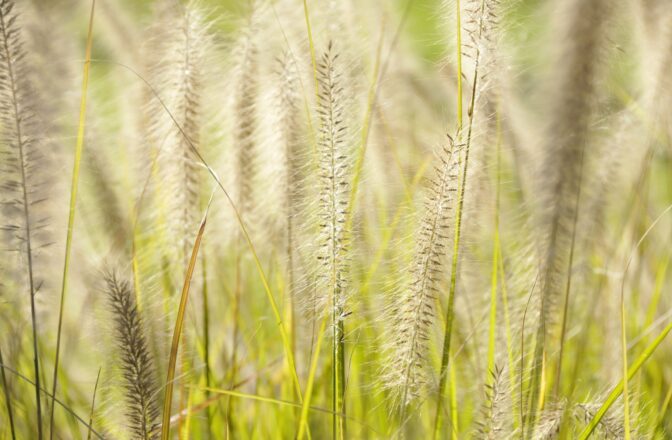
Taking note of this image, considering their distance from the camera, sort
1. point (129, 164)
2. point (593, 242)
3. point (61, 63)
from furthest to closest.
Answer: point (129, 164) < point (61, 63) < point (593, 242)

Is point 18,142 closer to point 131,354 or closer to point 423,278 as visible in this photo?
point 131,354

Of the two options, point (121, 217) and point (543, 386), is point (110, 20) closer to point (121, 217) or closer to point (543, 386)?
point (121, 217)

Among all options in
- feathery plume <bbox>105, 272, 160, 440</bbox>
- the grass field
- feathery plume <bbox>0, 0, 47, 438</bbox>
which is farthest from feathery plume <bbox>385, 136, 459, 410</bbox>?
feathery plume <bbox>0, 0, 47, 438</bbox>

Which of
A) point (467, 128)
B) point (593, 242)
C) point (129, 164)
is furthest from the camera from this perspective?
point (129, 164)

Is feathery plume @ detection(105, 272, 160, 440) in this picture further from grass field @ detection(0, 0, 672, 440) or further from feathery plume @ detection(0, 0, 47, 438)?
feathery plume @ detection(0, 0, 47, 438)

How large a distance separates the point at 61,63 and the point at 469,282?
981 millimetres

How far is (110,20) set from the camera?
177 centimetres

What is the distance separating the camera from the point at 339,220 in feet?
3.02

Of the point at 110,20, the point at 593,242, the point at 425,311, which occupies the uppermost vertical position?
the point at 110,20

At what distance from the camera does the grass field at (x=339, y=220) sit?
95 cm

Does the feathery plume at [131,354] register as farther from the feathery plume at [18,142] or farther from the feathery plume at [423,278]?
the feathery plume at [423,278]

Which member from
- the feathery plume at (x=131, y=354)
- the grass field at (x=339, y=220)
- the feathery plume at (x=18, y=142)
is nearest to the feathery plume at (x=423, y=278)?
the grass field at (x=339, y=220)

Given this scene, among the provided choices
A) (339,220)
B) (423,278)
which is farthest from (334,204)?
(423,278)

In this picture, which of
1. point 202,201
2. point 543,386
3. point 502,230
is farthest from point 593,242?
point 202,201
